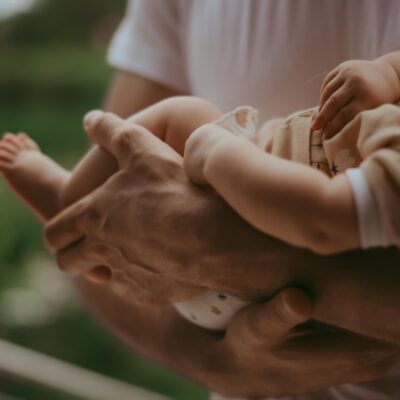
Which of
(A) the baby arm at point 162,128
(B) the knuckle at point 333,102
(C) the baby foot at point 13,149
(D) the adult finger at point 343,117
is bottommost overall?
(C) the baby foot at point 13,149

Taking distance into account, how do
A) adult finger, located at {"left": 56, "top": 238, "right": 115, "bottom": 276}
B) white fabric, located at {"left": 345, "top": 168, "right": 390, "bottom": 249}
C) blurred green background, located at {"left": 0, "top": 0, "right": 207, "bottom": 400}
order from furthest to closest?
blurred green background, located at {"left": 0, "top": 0, "right": 207, "bottom": 400} < adult finger, located at {"left": 56, "top": 238, "right": 115, "bottom": 276} < white fabric, located at {"left": 345, "top": 168, "right": 390, "bottom": 249}

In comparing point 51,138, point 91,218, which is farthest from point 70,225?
point 51,138

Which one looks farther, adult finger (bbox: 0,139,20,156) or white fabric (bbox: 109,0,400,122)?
adult finger (bbox: 0,139,20,156)

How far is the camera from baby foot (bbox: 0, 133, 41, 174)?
0.66 metres

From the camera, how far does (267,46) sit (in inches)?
24.4

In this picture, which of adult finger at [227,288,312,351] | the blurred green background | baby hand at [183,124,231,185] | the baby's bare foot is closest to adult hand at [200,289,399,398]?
adult finger at [227,288,312,351]

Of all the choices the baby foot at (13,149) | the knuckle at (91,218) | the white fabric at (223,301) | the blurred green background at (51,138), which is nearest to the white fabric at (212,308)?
the white fabric at (223,301)

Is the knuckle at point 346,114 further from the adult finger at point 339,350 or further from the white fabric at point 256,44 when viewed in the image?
the adult finger at point 339,350

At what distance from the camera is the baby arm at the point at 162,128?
0.57 meters

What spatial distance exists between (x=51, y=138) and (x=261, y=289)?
3.36ft

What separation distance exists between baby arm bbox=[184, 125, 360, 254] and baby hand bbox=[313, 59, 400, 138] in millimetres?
67

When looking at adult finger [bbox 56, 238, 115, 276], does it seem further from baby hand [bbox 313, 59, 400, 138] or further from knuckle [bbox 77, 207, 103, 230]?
baby hand [bbox 313, 59, 400, 138]

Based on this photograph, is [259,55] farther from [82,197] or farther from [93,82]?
[93,82]

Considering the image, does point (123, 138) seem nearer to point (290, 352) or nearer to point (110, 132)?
point (110, 132)
